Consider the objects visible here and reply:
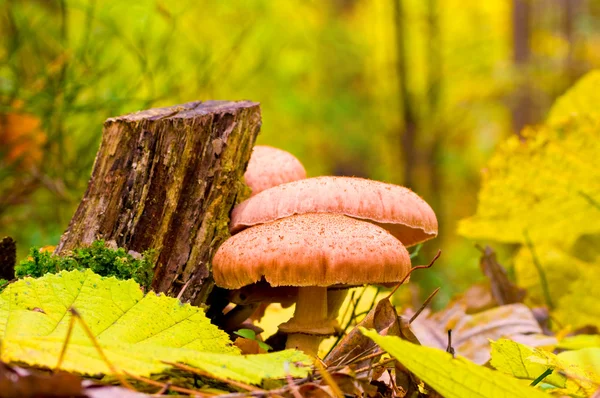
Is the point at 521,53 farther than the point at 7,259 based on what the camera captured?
Yes

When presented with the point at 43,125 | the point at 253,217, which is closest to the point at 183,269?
the point at 253,217

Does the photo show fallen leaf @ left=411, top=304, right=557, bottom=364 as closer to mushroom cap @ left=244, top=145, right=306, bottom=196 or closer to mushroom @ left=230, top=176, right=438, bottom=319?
mushroom @ left=230, top=176, right=438, bottom=319

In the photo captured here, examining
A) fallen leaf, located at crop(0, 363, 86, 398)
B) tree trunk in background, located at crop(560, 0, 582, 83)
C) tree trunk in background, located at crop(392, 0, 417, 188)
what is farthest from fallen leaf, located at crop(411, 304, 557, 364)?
tree trunk in background, located at crop(560, 0, 582, 83)

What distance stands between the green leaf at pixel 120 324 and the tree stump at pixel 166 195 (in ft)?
1.33

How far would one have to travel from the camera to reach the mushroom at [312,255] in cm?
157

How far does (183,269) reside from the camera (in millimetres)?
1906

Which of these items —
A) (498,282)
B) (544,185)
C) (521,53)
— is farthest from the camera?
(521,53)

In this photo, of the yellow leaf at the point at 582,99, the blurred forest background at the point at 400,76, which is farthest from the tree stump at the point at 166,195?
the blurred forest background at the point at 400,76

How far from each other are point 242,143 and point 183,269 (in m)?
0.46

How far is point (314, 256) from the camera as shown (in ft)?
5.16

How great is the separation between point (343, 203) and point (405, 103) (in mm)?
7711

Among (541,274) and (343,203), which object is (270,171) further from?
(541,274)

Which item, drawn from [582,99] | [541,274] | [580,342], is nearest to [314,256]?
[580,342]

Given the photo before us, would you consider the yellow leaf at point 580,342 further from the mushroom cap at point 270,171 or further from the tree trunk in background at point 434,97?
the tree trunk in background at point 434,97
